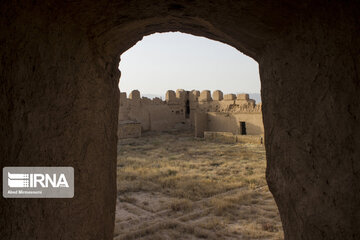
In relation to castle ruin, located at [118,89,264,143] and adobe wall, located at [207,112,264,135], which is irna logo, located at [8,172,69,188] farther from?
adobe wall, located at [207,112,264,135]

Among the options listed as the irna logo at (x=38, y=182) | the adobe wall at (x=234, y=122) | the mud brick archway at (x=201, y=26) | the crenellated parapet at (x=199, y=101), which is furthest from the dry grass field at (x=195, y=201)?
the crenellated parapet at (x=199, y=101)

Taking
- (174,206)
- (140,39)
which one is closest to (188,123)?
(174,206)

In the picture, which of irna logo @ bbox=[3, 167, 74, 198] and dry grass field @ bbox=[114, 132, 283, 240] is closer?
irna logo @ bbox=[3, 167, 74, 198]

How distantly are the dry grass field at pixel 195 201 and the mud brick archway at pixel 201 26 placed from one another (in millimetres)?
2299

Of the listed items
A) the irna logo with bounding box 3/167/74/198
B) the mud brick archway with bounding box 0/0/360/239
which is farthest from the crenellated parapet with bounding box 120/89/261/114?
the irna logo with bounding box 3/167/74/198

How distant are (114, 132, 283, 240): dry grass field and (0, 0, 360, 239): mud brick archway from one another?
90.5 inches

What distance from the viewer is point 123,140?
1594cm

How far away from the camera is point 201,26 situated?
2.08 meters

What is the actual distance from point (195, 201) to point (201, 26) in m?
4.07

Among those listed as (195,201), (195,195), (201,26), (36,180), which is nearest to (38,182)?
(36,180)

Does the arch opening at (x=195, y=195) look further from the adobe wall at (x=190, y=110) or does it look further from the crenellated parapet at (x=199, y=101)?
the crenellated parapet at (x=199, y=101)

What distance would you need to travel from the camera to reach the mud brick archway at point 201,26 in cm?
123

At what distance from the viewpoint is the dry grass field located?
3.96 metres

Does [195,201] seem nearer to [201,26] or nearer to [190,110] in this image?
[201,26]
